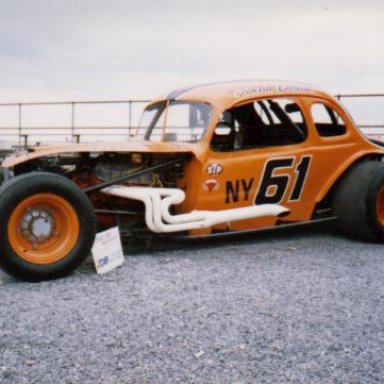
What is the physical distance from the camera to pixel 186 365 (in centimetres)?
298

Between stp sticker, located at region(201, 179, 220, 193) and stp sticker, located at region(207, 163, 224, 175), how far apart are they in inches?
3.0

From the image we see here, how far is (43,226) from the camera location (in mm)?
4688

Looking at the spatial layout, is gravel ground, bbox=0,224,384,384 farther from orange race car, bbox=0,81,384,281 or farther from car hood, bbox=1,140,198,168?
car hood, bbox=1,140,198,168

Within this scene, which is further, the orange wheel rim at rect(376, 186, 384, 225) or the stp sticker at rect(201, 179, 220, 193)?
the orange wheel rim at rect(376, 186, 384, 225)

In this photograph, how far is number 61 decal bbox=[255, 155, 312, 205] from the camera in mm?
5859

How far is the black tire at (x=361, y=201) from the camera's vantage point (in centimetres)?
616

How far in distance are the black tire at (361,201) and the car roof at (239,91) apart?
97cm

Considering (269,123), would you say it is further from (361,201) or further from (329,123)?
(361,201)

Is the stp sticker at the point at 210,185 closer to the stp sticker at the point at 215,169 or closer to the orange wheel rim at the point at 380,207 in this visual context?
the stp sticker at the point at 215,169

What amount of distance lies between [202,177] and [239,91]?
3.52ft

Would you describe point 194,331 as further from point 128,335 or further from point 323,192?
point 323,192

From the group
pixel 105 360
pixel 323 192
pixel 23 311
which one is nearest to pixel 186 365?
pixel 105 360

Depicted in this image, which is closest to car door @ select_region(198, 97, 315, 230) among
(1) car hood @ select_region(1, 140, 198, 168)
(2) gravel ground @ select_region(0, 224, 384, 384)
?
(1) car hood @ select_region(1, 140, 198, 168)

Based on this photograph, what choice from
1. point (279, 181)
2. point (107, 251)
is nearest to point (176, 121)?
point (279, 181)
